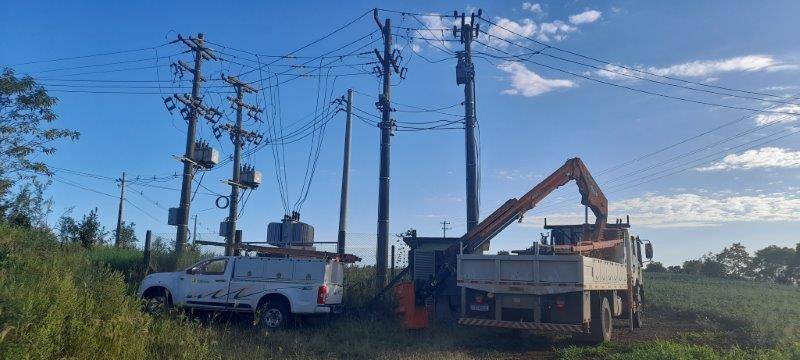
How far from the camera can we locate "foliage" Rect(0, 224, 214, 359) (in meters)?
6.48

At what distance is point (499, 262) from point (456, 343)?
1.87 meters

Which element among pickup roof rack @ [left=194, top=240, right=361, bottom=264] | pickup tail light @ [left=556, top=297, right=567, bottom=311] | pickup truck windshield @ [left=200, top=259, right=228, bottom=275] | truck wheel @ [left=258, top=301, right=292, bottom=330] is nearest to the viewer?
pickup tail light @ [left=556, top=297, right=567, bottom=311]

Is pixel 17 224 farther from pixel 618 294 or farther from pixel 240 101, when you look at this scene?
pixel 618 294

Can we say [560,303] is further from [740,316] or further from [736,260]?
[736,260]

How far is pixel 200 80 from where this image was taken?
2409 cm

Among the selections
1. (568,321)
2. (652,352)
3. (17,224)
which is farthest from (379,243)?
(17,224)

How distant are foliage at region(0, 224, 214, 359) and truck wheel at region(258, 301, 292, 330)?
3693 mm

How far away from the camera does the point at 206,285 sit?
14914 mm

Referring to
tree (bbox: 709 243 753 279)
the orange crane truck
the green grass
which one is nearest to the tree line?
tree (bbox: 709 243 753 279)

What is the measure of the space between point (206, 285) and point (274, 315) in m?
1.90

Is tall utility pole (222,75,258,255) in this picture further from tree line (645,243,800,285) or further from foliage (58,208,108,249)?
tree line (645,243,800,285)

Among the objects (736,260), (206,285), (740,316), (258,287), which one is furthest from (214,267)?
(736,260)

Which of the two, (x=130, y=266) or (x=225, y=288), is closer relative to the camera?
(x=225, y=288)

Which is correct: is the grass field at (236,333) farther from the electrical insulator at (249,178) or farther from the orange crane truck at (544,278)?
the electrical insulator at (249,178)
